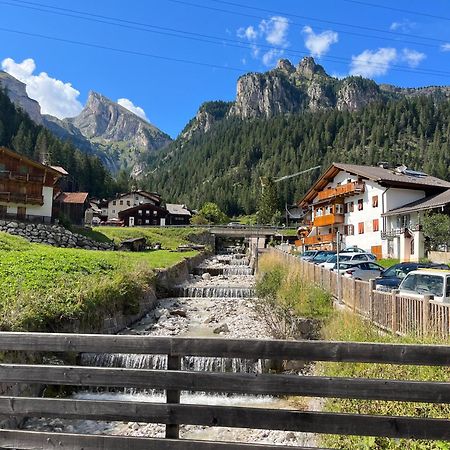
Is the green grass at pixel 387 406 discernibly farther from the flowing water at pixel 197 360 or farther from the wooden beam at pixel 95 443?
the wooden beam at pixel 95 443

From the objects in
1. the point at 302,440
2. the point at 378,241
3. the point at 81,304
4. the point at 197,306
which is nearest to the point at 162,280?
the point at 197,306

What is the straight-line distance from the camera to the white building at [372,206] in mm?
43844

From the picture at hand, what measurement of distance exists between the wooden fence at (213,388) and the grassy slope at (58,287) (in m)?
7.88

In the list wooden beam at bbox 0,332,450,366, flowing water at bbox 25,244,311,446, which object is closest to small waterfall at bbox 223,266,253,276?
flowing water at bbox 25,244,311,446

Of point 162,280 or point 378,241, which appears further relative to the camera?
point 378,241

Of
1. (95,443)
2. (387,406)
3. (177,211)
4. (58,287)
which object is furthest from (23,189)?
(177,211)

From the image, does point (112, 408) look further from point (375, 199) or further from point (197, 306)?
point (375, 199)

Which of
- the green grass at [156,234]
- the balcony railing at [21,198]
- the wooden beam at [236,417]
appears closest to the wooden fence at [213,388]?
the wooden beam at [236,417]

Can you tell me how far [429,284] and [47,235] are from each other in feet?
123

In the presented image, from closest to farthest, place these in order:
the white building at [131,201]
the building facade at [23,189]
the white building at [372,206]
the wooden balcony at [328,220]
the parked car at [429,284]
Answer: the parked car at [429,284] → the white building at [372,206] → the building facade at [23,189] → the wooden balcony at [328,220] → the white building at [131,201]

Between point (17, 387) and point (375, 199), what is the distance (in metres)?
45.9

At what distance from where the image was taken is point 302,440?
8.09m

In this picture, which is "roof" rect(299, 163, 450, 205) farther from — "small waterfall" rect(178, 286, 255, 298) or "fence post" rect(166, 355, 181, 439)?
"fence post" rect(166, 355, 181, 439)

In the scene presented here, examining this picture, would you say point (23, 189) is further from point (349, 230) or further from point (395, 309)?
point (395, 309)
